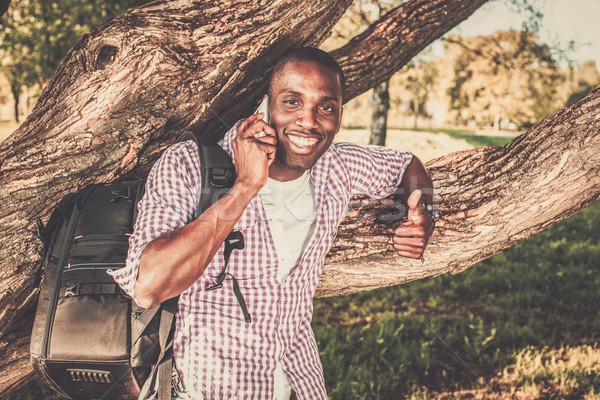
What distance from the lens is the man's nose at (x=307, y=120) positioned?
8.34 feet

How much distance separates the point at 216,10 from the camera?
9.89 feet

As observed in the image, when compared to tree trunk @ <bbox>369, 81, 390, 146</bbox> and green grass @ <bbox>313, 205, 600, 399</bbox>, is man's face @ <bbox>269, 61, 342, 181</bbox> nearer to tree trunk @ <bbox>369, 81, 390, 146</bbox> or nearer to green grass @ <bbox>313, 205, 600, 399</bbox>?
green grass @ <bbox>313, 205, 600, 399</bbox>

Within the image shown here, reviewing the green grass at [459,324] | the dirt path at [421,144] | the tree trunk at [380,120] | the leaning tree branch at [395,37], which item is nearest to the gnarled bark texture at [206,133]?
the leaning tree branch at [395,37]

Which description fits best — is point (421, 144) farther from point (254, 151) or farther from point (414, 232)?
point (254, 151)

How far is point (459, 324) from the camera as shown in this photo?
5660 mm

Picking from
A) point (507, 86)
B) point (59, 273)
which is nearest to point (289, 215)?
point (59, 273)

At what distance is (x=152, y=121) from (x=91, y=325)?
127 cm

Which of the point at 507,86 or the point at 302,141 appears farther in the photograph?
the point at 507,86

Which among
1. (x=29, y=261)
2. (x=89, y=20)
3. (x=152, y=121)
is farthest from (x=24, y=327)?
(x=89, y=20)

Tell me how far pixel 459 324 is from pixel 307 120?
4068mm

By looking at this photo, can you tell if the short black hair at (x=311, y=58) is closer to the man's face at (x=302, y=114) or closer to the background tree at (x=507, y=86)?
the man's face at (x=302, y=114)

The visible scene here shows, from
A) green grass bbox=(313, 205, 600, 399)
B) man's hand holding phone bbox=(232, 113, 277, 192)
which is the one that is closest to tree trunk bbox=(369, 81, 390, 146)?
green grass bbox=(313, 205, 600, 399)

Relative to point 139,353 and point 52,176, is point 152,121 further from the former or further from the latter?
point 139,353

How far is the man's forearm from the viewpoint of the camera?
6.29ft
